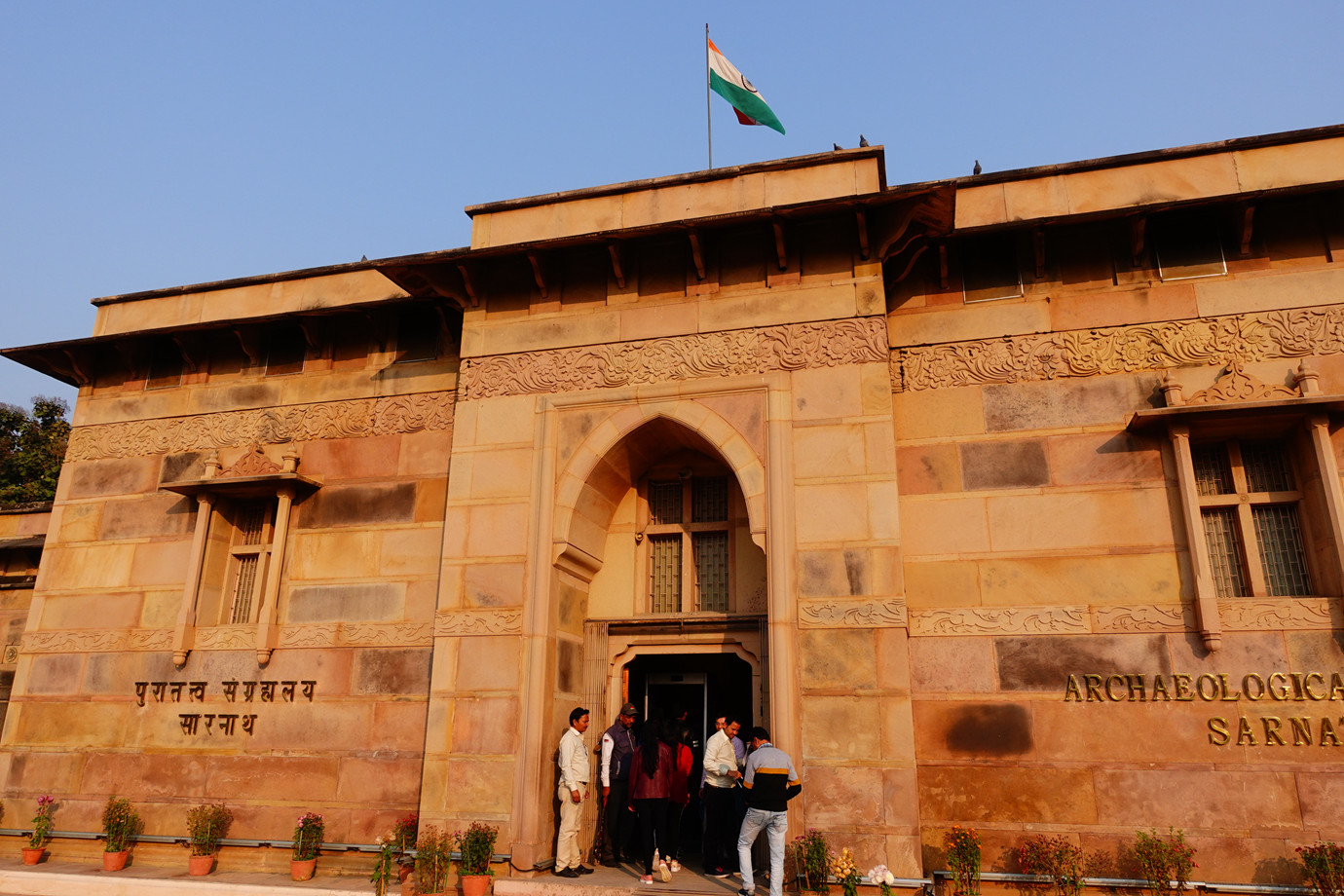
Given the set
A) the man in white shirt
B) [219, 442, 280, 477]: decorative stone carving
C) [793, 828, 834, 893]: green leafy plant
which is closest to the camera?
[793, 828, 834, 893]: green leafy plant

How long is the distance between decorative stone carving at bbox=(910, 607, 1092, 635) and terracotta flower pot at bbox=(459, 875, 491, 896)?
526 cm

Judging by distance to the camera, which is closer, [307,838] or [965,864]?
[965,864]

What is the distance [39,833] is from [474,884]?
257 inches

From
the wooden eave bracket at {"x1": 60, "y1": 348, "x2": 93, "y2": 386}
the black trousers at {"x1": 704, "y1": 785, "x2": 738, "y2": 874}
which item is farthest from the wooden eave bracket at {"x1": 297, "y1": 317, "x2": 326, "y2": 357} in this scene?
the black trousers at {"x1": 704, "y1": 785, "x2": 738, "y2": 874}

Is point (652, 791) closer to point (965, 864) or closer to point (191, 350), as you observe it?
point (965, 864)

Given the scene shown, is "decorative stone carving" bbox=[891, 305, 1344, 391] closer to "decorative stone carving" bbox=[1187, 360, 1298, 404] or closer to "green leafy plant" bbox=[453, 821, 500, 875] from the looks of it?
"decorative stone carving" bbox=[1187, 360, 1298, 404]

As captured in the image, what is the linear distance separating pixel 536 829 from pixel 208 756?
4.91m

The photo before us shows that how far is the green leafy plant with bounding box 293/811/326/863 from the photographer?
10.7 meters

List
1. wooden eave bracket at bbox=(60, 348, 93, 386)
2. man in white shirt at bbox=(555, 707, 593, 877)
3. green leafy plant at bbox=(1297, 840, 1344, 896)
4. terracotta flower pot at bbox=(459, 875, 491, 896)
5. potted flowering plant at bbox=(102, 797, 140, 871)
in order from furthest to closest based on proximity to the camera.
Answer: wooden eave bracket at bbox=(60, 348, 93, 386), potted flowering plant at bbox=(102, 797, 140, 871), man in white shirt at bbox=(555, 707, 593, 877), terracotta flower pot at bbox=(459, 875, 491, 896), green leafy plant at bbox=(1297, 840, 1344, 896)

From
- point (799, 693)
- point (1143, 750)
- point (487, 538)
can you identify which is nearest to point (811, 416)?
point (799, 693)

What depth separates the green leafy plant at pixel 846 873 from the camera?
8.36 metres

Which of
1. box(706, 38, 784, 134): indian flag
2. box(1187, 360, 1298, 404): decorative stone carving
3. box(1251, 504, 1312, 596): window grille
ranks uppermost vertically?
box(706, 38, 784, 134): indian flag

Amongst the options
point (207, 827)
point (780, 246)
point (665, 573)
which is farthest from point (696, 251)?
point (207, 827)

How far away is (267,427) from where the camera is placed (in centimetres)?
1326
